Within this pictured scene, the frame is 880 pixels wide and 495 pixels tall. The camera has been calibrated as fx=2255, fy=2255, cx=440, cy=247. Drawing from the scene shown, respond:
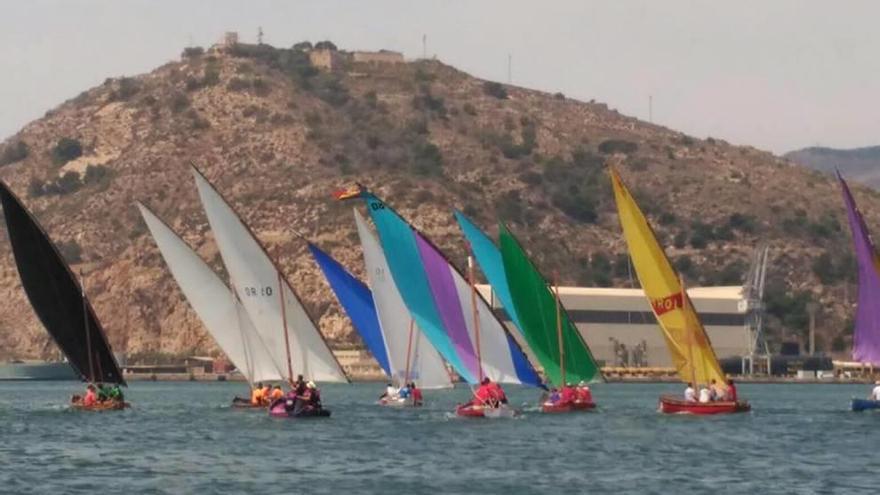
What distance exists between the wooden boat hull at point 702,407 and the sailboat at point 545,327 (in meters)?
4.42

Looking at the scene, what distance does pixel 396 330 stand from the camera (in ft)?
306

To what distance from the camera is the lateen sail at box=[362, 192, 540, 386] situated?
88.3 meters

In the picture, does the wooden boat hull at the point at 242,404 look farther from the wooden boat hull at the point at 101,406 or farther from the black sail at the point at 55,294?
the black sail at the point at 55,294

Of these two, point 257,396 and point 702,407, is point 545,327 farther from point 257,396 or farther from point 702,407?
point 257,396

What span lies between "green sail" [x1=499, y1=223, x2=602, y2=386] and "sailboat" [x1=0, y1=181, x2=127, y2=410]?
55.2 feet

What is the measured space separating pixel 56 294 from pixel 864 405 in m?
33.0

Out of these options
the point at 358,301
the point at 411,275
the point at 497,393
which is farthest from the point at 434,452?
the point at 358,301

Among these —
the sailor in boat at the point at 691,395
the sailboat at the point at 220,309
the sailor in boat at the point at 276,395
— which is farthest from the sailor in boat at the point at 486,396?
the sailboat at the point at 220,309

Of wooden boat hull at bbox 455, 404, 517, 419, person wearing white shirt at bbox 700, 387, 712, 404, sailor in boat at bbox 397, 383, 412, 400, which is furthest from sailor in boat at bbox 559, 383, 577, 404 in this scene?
sailor in boat at bbox 397, 383, 412, 400

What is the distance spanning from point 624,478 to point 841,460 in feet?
30.9

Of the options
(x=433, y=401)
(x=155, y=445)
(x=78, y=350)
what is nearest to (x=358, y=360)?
(x=433, y=401)

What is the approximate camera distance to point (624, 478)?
61406mm

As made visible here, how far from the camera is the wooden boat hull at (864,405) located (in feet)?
300

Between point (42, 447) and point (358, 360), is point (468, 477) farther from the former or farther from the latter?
point (358, 360)
